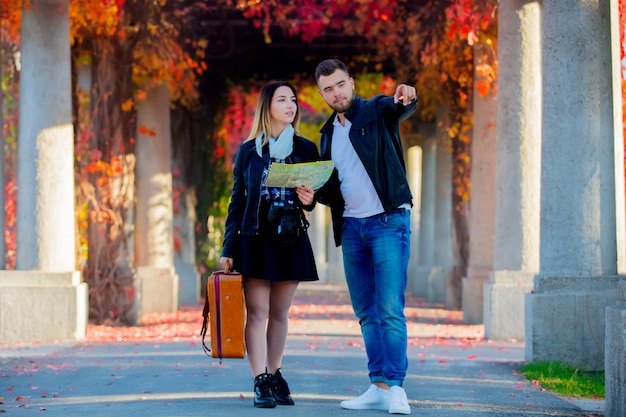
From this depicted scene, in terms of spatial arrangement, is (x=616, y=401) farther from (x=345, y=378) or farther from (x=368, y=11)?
(x=368, y=11)

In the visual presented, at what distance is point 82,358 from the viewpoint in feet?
32.9

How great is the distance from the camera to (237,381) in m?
8.02

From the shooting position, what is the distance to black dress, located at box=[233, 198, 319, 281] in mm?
6531

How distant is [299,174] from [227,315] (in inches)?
35.6

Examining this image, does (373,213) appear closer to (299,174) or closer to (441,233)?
(299,174)

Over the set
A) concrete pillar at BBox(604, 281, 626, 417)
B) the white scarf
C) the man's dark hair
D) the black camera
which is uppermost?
the man's dark hair

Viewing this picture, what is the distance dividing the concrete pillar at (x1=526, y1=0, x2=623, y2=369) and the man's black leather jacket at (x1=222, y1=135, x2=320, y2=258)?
270 cm

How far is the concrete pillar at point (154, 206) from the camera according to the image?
1783 centimetres

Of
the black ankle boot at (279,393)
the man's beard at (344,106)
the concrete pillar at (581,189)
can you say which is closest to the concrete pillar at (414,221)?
the concrete pillar at (581,189)

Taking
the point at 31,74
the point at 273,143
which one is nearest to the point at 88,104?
the point at 31,74

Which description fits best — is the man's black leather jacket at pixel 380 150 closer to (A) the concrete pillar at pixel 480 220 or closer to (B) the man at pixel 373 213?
(B) the man at pixel 373 213

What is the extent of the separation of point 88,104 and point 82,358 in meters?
5.64

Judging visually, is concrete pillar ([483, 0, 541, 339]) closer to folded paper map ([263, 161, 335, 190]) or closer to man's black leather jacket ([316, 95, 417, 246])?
man's black leather jacket ([316, 95, 417, 246])

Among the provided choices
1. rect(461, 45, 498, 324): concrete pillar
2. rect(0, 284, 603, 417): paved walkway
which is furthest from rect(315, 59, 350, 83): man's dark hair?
rect(461, 45, 498, 324): concrete pillar
